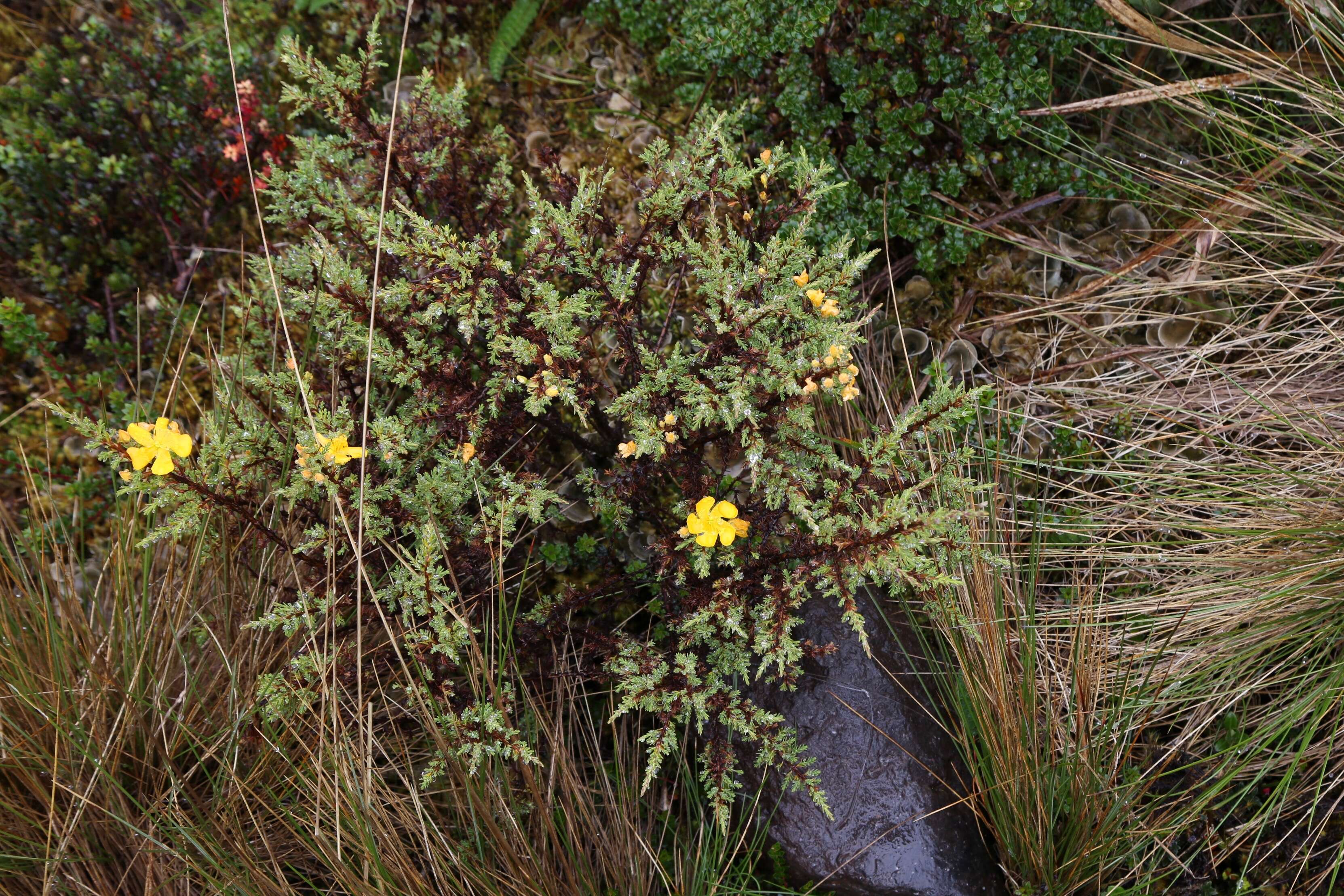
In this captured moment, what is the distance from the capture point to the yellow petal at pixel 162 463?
2000 mm

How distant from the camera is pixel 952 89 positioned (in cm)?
303

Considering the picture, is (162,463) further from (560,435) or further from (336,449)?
(560,435)

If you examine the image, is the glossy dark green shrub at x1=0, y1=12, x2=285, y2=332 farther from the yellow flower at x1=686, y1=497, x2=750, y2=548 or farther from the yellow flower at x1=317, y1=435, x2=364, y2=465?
the yellow flower at x1=686, y1=497, x2=750, y2=548

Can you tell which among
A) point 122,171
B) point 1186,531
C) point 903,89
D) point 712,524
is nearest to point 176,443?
point 712,524

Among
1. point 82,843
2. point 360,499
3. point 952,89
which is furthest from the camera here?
point 952,89

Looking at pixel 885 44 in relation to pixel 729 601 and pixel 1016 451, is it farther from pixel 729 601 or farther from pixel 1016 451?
pixel 729 601

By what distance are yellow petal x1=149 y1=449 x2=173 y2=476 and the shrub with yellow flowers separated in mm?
148

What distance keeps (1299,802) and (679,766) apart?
2.09 metres

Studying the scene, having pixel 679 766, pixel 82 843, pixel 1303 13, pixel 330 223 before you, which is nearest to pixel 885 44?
pixel 1303 13

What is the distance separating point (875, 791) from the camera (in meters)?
2.68

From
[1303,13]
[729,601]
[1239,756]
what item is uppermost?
[1303,13]

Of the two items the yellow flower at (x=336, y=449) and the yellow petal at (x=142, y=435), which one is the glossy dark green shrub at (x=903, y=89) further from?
the yellow petal at (x=142, y=435)

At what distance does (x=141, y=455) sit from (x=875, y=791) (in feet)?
7.40

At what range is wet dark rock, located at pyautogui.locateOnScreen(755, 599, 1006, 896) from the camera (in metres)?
2.62
